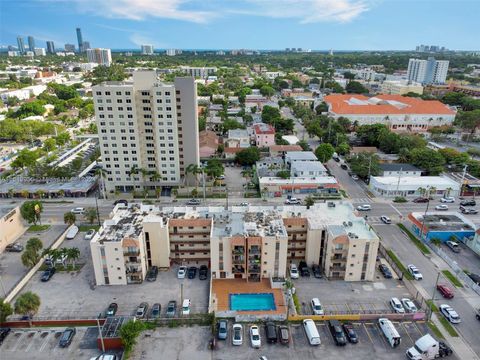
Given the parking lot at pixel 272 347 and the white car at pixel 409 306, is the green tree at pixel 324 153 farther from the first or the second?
the parking lot at pixel 272 347

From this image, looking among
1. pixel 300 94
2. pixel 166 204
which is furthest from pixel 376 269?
pixel 300 94

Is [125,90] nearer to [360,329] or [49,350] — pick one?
[49,350]

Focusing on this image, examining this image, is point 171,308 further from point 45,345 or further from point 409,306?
point 409,306

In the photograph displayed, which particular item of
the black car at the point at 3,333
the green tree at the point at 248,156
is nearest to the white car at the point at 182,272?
the black car at the point at 3,333

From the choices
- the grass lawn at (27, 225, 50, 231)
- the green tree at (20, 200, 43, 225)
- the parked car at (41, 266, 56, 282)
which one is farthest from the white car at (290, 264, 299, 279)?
the green tree at (20, 200, 43, 225)

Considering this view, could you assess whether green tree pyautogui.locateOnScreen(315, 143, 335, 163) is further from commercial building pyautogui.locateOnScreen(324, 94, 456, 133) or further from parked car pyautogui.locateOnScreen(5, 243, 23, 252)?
parked car pyautogui.locateOnScreen(5, 243, 23, 252)

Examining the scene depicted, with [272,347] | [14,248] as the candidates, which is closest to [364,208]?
[272,347]
